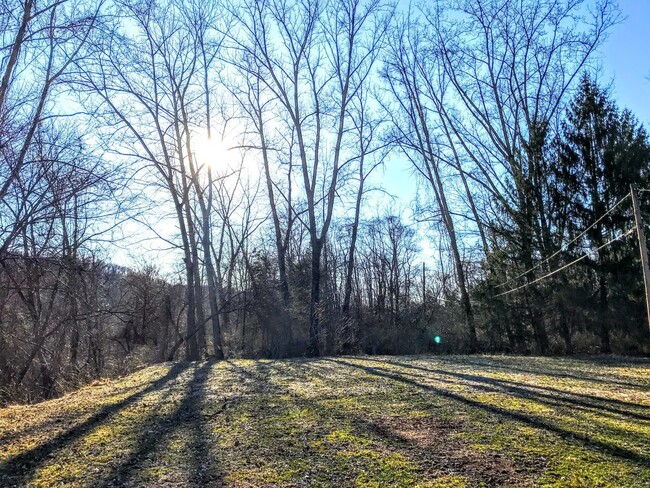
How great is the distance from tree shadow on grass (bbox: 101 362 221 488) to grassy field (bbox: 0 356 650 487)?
A: 1cm

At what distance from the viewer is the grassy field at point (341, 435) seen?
3.80 m

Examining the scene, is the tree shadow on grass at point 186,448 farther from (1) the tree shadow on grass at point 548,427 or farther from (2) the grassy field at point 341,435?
(1) the tree shadow on grass at point 548,427

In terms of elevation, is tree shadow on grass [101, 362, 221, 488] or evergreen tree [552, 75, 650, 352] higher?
evergreen tree [552, 75, 650, 352]

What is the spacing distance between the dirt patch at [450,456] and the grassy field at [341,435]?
0.6 inches

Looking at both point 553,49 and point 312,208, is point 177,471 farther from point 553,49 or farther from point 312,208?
point 553,49

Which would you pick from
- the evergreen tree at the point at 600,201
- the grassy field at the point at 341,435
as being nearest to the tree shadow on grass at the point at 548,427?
the grassy field at the point at 341,435

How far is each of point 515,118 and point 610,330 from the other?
→ 9.60 metres

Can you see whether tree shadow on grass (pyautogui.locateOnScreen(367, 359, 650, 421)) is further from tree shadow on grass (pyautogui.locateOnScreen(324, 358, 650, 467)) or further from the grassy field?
tree shadow on grass (pyautogui.locateOnScreen(324, 358, 650, 467))

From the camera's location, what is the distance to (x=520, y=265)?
19312 millimetres

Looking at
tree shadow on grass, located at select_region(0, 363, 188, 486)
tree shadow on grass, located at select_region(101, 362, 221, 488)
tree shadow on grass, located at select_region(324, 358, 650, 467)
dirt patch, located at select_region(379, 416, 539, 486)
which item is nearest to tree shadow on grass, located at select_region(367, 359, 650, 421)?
tree shadow on grass, located at select_region(324, 358, 650, 467)

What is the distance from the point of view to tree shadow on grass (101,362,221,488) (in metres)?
3.81

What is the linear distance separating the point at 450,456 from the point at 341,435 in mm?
1148

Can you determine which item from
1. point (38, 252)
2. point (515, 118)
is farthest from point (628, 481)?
point (515, 118)

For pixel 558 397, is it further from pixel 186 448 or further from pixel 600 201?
pixel 600 201
